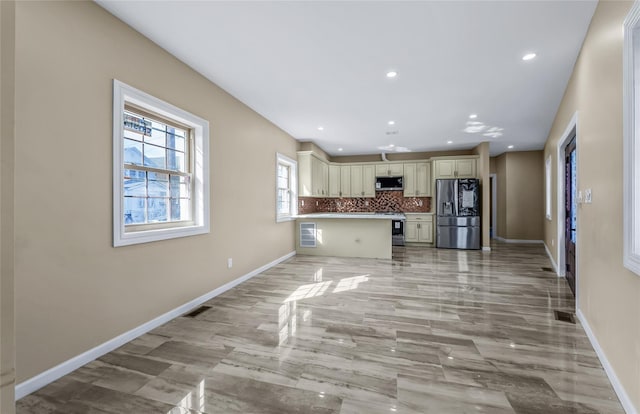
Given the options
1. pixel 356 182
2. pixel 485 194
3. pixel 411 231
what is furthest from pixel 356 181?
pixel 485 194

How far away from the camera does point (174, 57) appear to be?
9.24 ft

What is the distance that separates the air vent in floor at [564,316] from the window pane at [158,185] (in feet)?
13.7

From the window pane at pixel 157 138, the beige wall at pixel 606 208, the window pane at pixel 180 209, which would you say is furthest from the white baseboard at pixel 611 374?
the window pane at pixel 157 138

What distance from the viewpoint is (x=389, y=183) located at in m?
7.67

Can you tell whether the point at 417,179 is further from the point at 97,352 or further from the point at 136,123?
the point at 97,352

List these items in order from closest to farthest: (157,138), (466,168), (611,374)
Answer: (611,374), (157,138), (466,168)

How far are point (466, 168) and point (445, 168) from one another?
1.61 feet

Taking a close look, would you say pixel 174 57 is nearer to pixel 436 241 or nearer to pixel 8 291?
pixel 8 291

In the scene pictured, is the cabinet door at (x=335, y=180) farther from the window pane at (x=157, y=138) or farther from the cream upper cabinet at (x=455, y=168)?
the window pane at (x=157, y=138)

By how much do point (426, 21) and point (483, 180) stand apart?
5397 mm

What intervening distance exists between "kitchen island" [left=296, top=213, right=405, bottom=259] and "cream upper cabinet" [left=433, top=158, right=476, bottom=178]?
2138 millimetres

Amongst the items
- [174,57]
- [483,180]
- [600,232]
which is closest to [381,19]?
[174,57]

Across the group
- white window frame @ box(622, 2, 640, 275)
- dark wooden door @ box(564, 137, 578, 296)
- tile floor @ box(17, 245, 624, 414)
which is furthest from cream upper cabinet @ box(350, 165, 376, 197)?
white window frame @ box(622, 2, 640, 275)

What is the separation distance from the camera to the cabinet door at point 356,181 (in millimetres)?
7918
